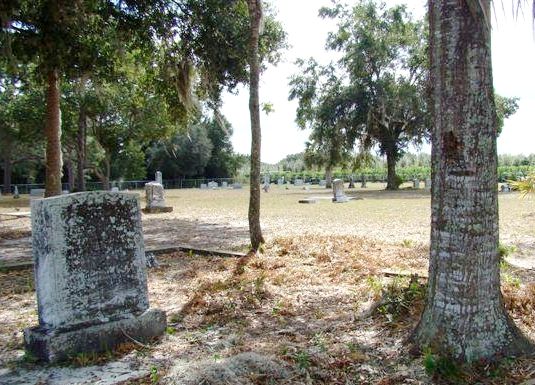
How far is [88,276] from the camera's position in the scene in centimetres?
405

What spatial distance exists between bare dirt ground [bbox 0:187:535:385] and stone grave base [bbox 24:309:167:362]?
0.11 m

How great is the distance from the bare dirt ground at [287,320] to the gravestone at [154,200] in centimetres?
1210

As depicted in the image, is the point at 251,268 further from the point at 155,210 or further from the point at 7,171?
the point at 7,171

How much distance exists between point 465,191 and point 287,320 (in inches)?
83.2

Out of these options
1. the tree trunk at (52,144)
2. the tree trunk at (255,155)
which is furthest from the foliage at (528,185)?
the tree trunk at (52,144)

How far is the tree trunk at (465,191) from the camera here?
3.20m

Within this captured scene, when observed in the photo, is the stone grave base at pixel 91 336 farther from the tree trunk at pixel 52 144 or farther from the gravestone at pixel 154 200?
the gravestone at pixel 154 200

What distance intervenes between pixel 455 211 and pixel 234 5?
31.5ft

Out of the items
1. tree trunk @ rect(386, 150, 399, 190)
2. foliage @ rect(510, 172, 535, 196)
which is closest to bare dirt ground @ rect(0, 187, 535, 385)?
foliage @ rect(510, 172, 535, 196)

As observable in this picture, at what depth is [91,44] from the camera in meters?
11.3

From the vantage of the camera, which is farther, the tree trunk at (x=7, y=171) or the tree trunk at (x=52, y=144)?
the tree trunk at (x=7, y=171)

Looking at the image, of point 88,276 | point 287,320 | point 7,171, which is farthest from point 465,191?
point 7,171

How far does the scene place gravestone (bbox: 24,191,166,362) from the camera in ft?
12.7

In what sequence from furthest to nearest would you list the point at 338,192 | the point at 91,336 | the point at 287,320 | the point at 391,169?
the point at 391,169
the point at 338,192
the point at 287,320
the point at 91,336
